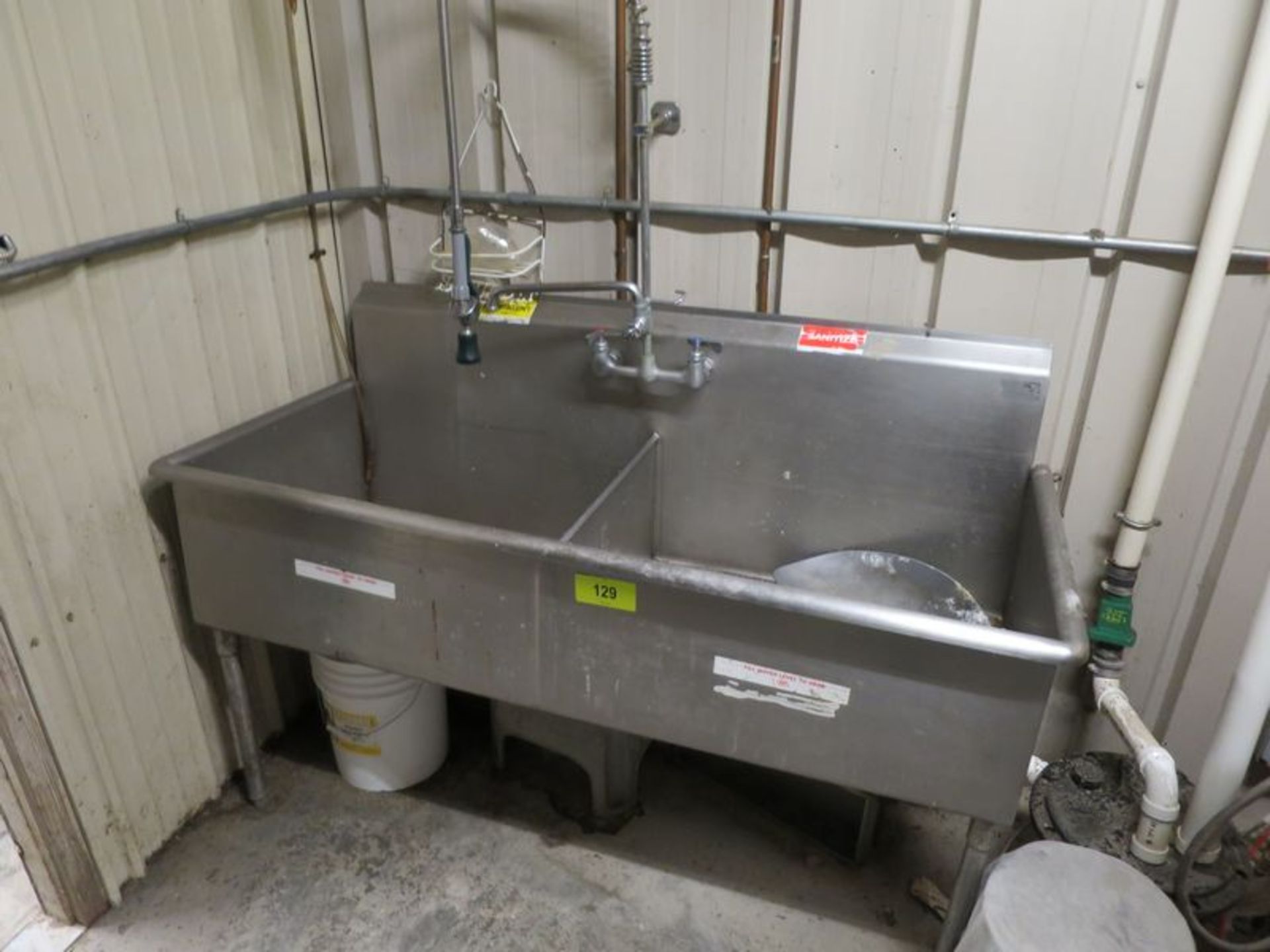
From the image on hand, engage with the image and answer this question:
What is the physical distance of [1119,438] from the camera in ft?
5.03

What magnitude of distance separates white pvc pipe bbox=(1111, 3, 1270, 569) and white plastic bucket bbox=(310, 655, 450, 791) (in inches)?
54.5

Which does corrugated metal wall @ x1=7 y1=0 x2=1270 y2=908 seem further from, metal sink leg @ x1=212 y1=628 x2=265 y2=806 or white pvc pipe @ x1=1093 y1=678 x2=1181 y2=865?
white pvc pipe @ x1=1093 y1=678 x2=1181 y2=865

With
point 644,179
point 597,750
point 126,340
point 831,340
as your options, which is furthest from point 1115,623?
point 126,340

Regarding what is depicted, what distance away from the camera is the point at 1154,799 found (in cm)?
128

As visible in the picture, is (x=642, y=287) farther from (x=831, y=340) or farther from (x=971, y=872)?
(x=971, y=872)

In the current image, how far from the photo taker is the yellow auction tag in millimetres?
1697

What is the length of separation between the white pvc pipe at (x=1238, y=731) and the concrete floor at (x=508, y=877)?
0.47 meters

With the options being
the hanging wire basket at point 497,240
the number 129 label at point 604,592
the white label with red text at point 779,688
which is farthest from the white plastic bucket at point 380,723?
the hanging wire basket at point 497,240

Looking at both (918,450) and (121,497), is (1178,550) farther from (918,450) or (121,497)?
(121,497)

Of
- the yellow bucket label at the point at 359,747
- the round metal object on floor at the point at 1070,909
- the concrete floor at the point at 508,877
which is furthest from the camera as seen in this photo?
the yellow bucket label at the point at 359,747

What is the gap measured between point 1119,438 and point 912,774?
0.81 metres

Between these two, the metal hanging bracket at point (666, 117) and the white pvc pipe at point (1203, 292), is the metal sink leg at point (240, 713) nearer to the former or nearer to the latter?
the metal hanging bracket at point (666, 117)

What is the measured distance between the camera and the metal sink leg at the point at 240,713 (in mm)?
1613

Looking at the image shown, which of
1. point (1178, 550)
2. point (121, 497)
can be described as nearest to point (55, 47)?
point (121, 497)
